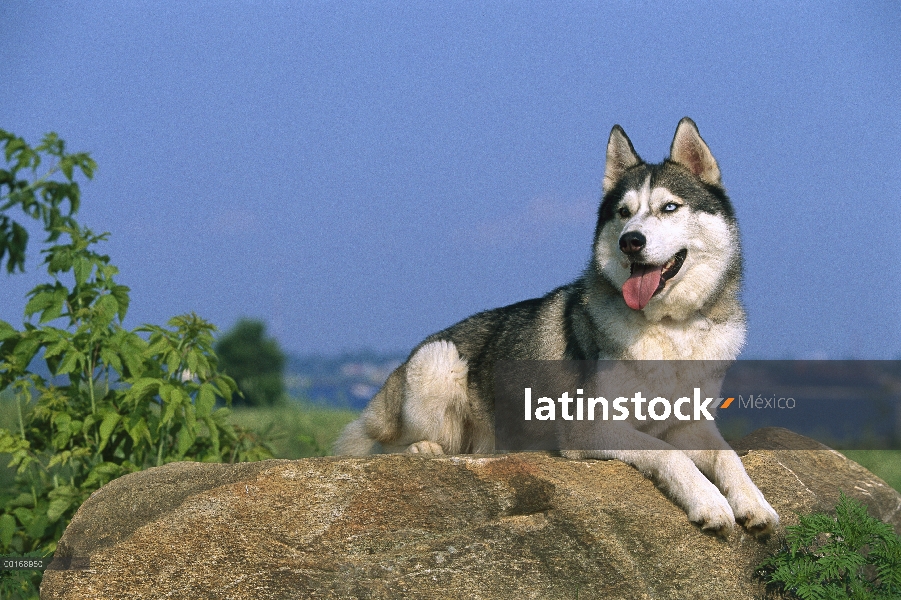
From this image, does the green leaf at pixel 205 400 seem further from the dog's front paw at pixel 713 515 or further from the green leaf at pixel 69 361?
the dog's front paw at pixel 713 515

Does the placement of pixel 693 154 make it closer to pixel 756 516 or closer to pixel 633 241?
pixel 633 241

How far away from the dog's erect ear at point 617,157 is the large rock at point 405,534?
1.85 meters

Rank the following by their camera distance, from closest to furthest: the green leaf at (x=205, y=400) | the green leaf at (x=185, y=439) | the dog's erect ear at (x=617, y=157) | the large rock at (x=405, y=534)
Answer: the large rock at (x=405, y=534) → the dog's erect ear at (x=617, y=157) → the green leaf at (x=185, y=439) → the green leaf at (x=205, y=400)

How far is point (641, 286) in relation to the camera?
5.14 m

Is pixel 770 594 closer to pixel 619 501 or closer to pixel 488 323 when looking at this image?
pixel 619 501

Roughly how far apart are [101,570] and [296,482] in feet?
3.39

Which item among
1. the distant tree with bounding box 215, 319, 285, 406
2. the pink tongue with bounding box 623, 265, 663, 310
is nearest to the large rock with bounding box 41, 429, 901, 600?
the pink tongue with bounding box 623, 265, 663, 310

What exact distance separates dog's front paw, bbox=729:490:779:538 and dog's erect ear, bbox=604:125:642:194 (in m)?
2.12

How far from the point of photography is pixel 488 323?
6672 millimetres

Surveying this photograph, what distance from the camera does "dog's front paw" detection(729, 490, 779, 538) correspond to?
4598mm

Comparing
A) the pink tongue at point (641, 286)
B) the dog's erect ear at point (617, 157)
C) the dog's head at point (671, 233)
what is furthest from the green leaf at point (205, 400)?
the dog's erect ear at point (617, 157)

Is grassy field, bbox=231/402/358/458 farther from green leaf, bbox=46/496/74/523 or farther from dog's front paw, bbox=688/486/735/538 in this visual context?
dog's front paw, bbox=688/486/735/538

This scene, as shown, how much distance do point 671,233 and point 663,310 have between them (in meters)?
0.49

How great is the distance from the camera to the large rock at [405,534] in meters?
4.04
